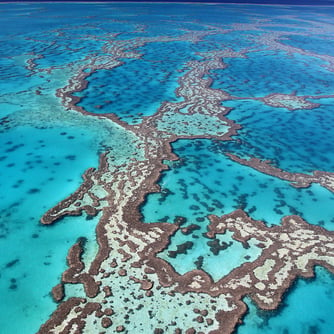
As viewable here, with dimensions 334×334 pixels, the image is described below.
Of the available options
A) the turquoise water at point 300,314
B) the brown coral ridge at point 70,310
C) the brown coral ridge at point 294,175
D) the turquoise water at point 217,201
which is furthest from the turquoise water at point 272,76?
the brown coral ridge at point 70,310

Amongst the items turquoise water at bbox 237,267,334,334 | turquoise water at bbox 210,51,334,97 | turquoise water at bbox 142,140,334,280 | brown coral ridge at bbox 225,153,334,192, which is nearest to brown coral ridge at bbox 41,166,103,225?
turquoise water at bbox 142,140,334,280

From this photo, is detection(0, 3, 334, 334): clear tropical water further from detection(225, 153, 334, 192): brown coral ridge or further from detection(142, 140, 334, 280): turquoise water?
detection(225, 153, 334, 192): brown coral ridge

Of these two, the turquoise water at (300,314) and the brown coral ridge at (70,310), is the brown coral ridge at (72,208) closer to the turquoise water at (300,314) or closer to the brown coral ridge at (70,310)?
the brown coral ridge at (70,310)

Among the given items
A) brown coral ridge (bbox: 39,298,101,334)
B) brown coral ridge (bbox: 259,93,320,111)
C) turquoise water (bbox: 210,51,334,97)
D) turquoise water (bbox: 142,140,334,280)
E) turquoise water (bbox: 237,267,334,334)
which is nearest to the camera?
brown coral ridge (bbox: 39,298,101,334)

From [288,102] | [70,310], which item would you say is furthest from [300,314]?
[288,102]

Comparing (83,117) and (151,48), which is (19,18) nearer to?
(151,48)
